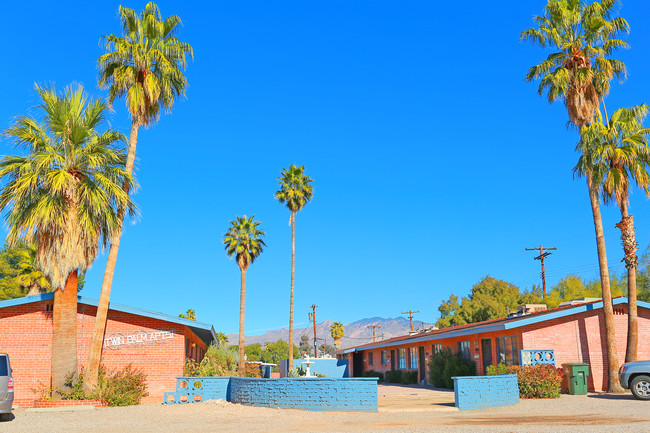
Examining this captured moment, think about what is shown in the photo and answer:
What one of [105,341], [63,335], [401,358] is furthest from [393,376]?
[63,335]

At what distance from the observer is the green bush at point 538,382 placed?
20094 millimetres

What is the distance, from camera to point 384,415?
51.7ft

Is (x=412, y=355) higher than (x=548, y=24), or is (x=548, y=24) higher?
(x=548, y=24)

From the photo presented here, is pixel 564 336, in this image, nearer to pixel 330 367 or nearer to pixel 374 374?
pixel 374 374

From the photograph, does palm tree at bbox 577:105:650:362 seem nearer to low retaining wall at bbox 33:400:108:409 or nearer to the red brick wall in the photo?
the red brick wall

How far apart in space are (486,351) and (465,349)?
6.19ft

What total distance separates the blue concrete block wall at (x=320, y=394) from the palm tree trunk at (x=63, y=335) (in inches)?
291

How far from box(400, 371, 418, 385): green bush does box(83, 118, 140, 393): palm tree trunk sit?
1921 centimetres

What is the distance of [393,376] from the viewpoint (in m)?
38.0

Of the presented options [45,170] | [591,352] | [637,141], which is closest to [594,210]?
[637,141]

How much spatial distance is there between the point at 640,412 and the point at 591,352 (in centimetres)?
928

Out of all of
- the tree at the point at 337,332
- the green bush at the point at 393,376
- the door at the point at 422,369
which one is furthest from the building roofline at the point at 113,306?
the tree at the point at 337,332

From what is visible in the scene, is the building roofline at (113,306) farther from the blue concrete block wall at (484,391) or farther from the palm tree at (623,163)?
the palm tree at (623,163)

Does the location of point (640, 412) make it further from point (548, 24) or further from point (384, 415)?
point (548, 24)
